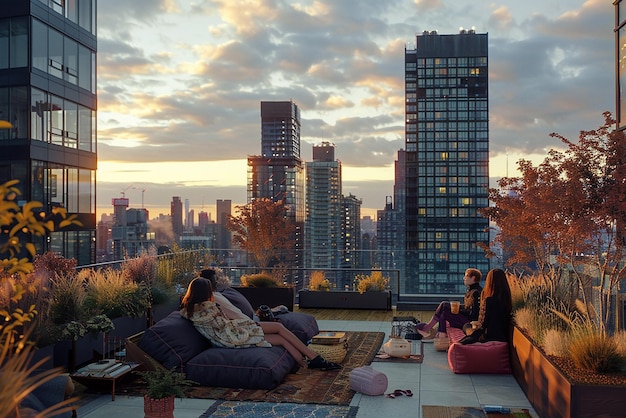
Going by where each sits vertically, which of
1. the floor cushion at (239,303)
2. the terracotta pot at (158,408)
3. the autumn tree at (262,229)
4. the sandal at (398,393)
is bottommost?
the sandal at (398,393)

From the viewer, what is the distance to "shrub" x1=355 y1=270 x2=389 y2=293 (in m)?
12.2

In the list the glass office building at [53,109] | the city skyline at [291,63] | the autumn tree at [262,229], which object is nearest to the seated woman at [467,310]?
the city skyline at [291,63]

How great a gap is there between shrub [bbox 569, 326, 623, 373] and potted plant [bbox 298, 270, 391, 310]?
730cm

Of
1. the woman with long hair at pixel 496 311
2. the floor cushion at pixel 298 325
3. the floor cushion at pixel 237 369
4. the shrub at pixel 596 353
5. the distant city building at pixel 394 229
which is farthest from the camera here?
the distant city building at pixel 394 229

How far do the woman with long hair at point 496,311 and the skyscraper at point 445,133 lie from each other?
76.3 meters

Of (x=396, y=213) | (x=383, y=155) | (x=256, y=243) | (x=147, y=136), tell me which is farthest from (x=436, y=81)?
(x=256, y=243)

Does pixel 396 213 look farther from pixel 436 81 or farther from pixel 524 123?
pixel 524 123

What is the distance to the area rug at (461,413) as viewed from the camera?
515cm

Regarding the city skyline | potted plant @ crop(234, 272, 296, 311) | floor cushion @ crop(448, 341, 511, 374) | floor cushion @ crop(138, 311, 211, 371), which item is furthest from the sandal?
potted plant @ crop(234, 272, 296, 311)

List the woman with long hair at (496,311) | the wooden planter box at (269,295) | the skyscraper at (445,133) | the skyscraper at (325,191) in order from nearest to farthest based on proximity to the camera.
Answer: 1. the woman with long hair at (496,311)
2. the wooden planter box at (269,295)
3. the skyscraper at (325,191)
4. the skyscraper at (445,133)

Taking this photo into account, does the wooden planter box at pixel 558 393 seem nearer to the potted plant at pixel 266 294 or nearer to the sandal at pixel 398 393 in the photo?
the sandal at pixel 398 393

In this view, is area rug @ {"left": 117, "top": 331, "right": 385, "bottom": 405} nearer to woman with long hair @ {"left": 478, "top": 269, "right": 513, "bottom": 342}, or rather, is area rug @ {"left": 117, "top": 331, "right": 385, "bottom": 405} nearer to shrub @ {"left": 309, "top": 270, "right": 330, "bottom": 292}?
woman with long hair @ {"left": 478, "top": 269, "right": 513, "bottom": 342}

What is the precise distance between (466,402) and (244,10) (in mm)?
8523

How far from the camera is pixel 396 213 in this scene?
3145 inches
